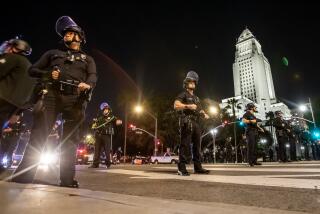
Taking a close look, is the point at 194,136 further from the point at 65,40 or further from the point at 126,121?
the point at 126,121

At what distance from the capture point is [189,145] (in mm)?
5906

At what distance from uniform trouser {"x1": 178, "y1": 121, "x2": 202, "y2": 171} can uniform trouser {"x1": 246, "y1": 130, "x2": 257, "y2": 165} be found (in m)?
4.18

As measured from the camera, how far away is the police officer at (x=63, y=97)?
3.89 metres

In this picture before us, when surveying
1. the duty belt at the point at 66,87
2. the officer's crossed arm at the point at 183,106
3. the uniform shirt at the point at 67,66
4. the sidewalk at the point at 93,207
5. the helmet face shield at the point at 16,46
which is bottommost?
the sidewalk at the point at 93,207

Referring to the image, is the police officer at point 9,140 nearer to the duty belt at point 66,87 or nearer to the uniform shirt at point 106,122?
the uniform shirt at point 106,122

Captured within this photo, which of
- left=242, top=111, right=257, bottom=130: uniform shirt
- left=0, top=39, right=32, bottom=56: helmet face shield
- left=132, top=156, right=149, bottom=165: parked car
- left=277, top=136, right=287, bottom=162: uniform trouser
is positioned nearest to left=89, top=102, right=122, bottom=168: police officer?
left=242, top=111, right=257, bottom=130: uniform shirt

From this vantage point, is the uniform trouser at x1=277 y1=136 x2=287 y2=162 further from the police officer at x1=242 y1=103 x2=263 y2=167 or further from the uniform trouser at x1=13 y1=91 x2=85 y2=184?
the uniform trouser at x1=13 y1=91 x2=85 y2=184

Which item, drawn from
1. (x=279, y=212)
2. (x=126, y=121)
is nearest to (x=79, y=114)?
(x=279, y=212)

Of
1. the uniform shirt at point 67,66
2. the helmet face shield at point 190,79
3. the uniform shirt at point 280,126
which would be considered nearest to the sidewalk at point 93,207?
the uniform shirt at point 67,66

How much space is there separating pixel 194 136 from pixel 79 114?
2.82m

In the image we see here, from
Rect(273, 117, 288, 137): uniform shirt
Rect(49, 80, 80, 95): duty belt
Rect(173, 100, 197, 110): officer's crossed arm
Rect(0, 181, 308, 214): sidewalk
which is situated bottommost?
Rect(0, 181, 308, 214): sidewalk

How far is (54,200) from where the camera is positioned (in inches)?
81.6

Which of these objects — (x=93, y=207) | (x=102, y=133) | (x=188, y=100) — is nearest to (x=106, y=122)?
(x=102, y=133)

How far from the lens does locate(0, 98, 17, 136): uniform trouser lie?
491 cm
